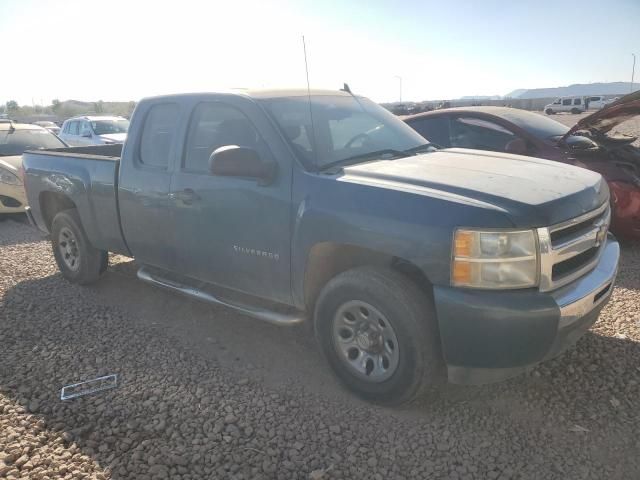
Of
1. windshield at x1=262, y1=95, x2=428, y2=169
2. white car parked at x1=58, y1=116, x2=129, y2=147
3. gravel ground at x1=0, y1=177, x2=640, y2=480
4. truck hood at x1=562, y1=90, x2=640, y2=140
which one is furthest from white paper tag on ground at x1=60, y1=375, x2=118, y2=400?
white car parked at x1=58, y1=116, x2=129, y2=147

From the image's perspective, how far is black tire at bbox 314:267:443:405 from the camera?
2.82 meters

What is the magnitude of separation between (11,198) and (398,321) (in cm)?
782

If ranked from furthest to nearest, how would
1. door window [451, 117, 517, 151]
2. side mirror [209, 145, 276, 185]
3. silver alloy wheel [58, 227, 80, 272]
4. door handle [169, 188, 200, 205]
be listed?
door window [451, 117, 517, 151] < silver alloy wheel [58, 227, 80, 272] < door handle [169, 188, 200, 205] < side mirror [209, 145, 276, 185]

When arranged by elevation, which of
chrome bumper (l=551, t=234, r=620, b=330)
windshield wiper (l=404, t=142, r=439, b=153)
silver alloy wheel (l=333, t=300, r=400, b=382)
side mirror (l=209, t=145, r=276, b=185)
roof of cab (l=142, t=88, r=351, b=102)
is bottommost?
silver alloy wheel (l=333, t=300, r=400, b=382)

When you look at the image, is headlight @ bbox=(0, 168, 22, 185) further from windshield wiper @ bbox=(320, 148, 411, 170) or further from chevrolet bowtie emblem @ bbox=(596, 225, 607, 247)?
chevrolet bowtie emblem @ bbox=(596, 225, 607, 247)

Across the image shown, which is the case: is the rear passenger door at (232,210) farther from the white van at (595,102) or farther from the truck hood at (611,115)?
the white van at (595,102)

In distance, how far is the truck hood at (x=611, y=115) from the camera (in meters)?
5.20

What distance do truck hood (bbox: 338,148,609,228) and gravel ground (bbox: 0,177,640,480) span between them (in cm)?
116

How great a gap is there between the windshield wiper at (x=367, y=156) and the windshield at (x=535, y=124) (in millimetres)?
2942

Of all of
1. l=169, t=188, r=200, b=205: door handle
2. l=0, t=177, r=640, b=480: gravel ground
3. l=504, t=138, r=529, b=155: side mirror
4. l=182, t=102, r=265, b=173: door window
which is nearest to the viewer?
l=0, t=177, r=640, b=480: gravel ground

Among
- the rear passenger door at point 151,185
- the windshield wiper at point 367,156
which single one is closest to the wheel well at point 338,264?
Answer: the windshield wiper at point 367,156

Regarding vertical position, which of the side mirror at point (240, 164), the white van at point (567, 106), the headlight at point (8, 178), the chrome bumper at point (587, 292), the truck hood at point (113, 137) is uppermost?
the side mirror at point (240, 164)

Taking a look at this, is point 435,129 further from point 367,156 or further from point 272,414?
point 272,414

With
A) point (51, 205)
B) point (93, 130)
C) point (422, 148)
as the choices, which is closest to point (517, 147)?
point (422, 148)
